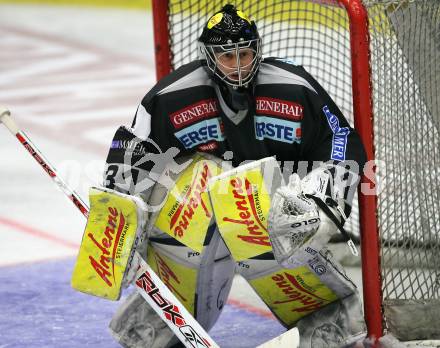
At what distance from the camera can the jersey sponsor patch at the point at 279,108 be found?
12.0 feet

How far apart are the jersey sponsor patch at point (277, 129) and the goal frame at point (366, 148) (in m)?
0.25

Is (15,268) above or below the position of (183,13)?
below

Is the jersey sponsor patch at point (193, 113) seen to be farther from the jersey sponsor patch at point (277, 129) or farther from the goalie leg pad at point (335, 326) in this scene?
the goalie leg pad at point (335, 326)

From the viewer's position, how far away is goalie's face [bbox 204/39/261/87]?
3.62m

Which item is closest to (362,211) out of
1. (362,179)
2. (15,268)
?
(362,179)

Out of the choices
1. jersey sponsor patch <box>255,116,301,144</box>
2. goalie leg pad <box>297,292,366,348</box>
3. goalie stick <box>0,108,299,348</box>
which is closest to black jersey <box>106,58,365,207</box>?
jersey sponsor patch <box>255,116,301,144</box>

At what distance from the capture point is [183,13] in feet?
15.1

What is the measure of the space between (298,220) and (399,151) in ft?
2.32

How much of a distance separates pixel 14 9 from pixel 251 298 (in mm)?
7614

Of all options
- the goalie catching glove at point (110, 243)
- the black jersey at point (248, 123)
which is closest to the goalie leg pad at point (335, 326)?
the black jersey at point (248, 123)

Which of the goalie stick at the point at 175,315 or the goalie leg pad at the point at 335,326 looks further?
the goalie leg pad at the point at 335,326

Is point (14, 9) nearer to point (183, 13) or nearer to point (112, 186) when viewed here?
point (183, 13)

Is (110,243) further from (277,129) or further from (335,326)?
(335,326)

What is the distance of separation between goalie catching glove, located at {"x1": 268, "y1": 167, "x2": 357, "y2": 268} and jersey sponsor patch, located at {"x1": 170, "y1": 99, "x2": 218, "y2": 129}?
39 centimetres
